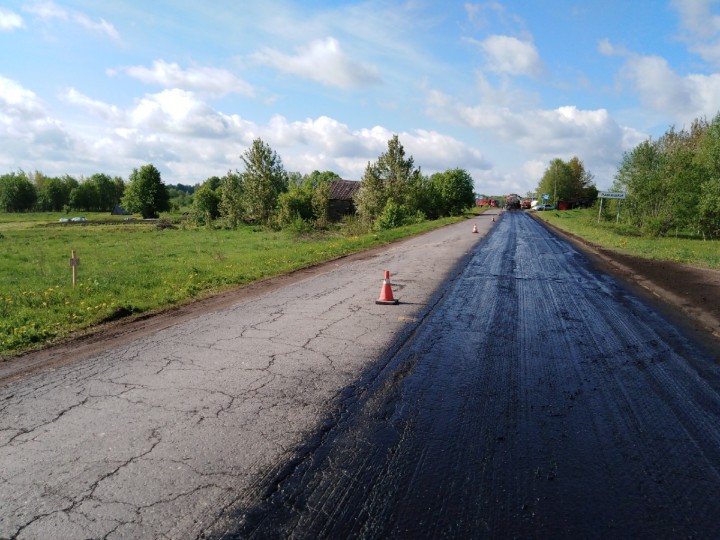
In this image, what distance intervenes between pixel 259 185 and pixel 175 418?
4337 cm

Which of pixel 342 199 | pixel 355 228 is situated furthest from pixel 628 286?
pixel 342 199

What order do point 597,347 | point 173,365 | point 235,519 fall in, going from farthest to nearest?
1. point 597,347
2. point 173,365
3. point 235,519

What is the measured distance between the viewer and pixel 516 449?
12.0 ft

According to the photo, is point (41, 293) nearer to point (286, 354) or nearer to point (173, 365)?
point (173, 365)

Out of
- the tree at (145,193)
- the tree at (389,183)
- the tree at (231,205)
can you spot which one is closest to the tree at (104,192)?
the tree at (145,193)

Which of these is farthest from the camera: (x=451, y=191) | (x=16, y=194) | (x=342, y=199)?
(x=16, y=194)

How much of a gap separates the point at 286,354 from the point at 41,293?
7.25 metres

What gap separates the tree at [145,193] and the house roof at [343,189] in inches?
1421

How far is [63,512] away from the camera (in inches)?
114

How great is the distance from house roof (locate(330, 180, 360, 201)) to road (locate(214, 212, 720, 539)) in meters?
57.7

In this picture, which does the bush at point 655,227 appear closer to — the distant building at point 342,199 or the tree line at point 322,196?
the tree line at point 322,196

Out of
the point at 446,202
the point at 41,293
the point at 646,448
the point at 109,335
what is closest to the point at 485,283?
the point at 646,448

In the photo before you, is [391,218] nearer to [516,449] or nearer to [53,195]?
[516,449]

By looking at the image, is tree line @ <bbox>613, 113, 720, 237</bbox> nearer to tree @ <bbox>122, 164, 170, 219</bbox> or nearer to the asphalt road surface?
the asphalt road surface
